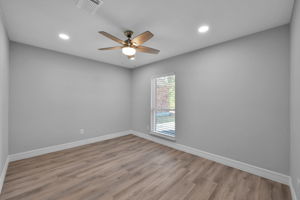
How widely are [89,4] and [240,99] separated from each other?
9.82 feet

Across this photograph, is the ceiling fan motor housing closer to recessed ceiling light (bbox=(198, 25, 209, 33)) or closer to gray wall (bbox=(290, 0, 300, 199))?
recessed ceiling light (bbox=(198, 25, 209, 33))

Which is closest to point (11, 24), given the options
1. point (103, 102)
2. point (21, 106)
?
point (21, 106)

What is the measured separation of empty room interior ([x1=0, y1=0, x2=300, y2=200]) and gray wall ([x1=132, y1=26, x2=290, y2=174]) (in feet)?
0.06

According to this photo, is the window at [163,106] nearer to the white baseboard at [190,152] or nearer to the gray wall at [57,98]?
the white baseboard at [190,152]

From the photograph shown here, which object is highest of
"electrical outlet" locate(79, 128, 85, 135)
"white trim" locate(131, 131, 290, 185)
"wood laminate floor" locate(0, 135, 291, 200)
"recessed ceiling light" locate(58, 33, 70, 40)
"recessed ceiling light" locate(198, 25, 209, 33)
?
"recessed ceiling light" locate(58, 33, 70, 40)

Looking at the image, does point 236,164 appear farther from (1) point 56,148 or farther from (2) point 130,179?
(1) point 56,148

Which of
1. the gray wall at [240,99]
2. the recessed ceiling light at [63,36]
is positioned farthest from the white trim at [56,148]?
the recessed ceiling light at [63,36]

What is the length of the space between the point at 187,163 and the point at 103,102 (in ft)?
10.2

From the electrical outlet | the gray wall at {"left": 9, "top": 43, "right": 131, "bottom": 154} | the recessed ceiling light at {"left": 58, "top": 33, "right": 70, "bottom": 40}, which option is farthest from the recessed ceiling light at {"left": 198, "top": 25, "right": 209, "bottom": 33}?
the electrical outlet

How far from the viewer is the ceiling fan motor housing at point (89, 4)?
5.16 ft

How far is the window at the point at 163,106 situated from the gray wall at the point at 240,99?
0.26 meters

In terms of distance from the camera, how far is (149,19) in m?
1.96

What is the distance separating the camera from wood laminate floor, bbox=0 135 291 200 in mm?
1759

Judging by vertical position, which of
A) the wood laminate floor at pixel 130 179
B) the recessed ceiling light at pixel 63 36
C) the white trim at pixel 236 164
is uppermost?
the recessed ceiling light at pixel 63 36
